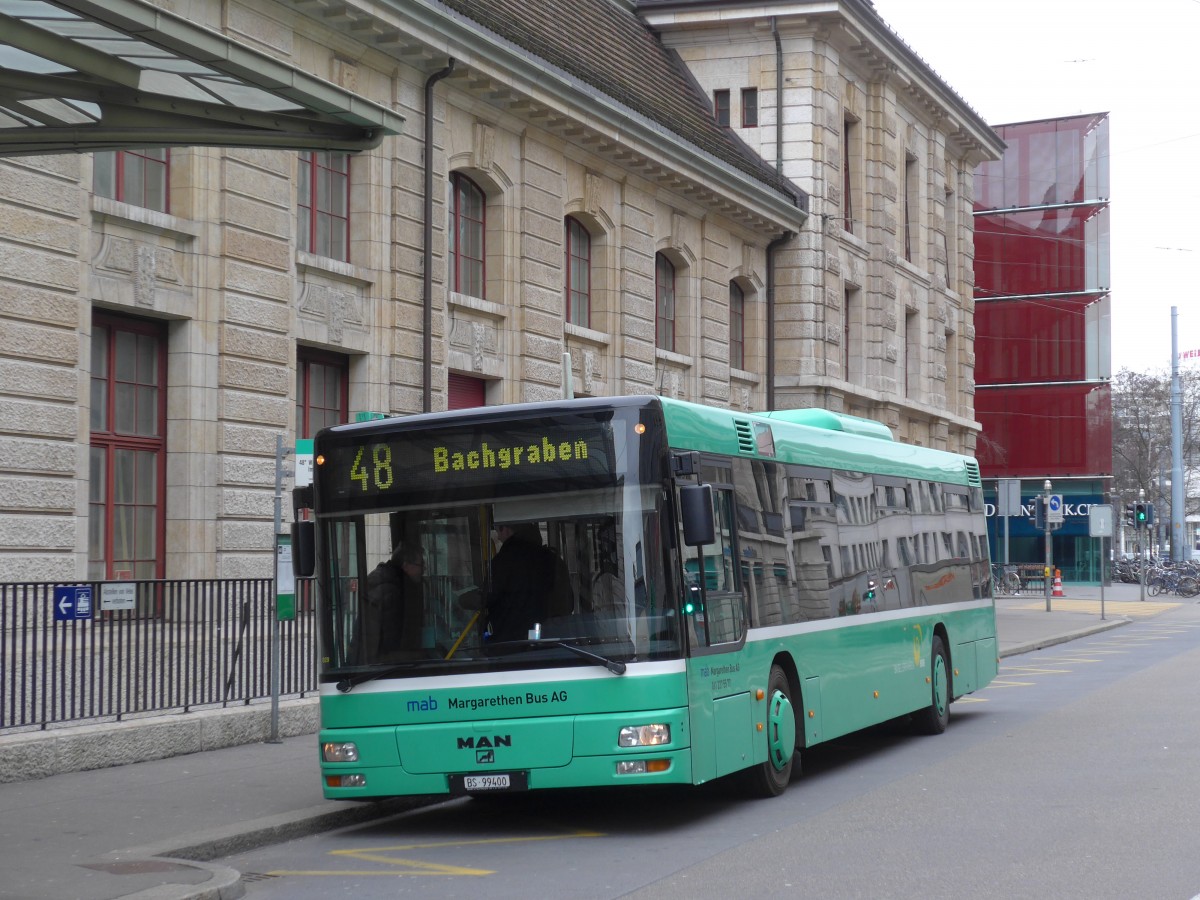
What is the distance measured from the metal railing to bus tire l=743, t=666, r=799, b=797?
3883mm

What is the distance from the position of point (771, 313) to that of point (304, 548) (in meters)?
23.2

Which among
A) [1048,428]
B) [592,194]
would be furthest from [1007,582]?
[592,194]

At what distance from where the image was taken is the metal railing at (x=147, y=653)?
12.7 metres

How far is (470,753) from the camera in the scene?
10398 mm

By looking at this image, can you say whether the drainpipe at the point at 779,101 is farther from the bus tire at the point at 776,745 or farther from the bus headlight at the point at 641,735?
the bus headlight at the point at 641,735

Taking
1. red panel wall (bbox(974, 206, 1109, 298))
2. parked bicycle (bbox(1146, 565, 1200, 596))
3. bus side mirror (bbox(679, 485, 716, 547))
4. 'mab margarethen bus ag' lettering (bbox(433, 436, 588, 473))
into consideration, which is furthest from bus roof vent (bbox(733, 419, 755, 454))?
red panel wall (bbox(974, 206, 1109, 298))

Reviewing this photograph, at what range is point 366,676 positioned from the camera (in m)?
10.6

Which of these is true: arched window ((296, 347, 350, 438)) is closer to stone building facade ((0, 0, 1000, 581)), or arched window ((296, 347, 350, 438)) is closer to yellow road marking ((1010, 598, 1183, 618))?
stone building facade ((0, 0, 1000, 581))

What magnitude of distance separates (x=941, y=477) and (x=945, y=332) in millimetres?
26978

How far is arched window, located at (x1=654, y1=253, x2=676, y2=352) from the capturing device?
29.2 meters

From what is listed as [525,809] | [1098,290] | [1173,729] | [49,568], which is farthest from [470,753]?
[1098,290]

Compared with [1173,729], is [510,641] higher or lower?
higher

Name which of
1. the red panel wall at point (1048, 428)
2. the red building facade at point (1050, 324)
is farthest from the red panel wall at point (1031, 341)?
the red panel wall at point (1048, 428)

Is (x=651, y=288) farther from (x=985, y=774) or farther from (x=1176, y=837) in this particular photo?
(x=1176, y=837)
